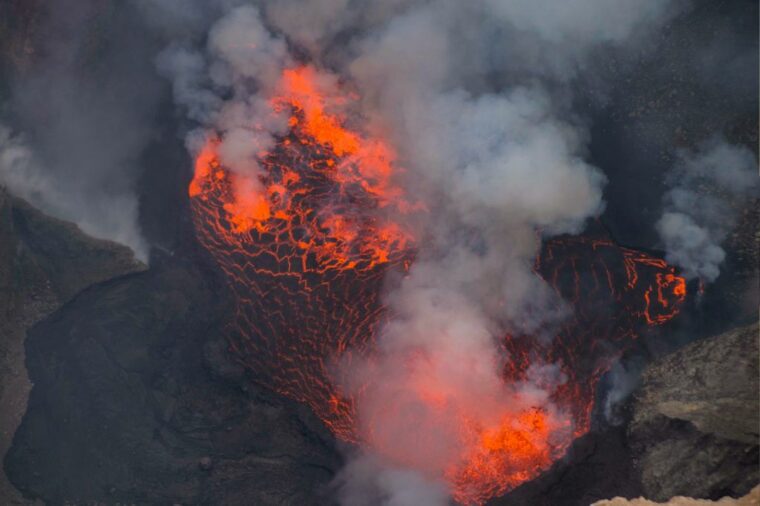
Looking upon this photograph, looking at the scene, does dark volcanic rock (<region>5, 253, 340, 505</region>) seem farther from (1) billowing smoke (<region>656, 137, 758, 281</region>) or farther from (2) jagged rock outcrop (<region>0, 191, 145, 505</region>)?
(1) billowing smoke (<region>656, 137, 758, 281</region>)

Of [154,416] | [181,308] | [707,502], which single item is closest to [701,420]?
[707,502]

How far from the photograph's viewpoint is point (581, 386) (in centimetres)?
730

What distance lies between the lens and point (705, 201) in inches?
277

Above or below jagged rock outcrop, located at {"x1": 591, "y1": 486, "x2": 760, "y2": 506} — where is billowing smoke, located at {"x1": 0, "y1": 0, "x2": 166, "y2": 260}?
above

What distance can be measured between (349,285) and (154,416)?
3.54 m

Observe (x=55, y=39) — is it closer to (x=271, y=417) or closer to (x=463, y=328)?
(x=271, y=417)

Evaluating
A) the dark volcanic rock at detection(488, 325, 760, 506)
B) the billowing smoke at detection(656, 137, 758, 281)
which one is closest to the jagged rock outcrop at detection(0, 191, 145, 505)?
the dark volcanic rock at detection(488, 325, 760, 506)

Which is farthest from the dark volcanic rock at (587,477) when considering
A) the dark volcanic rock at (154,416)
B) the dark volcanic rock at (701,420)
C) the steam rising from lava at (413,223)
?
the dark volcanic rock at (154,416)

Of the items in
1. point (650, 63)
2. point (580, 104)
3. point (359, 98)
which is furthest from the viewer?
point (359, 98)

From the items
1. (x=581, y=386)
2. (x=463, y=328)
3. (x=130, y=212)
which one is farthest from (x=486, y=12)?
(x=130, y=212)

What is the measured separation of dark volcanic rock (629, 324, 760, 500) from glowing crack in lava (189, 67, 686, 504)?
70 cm

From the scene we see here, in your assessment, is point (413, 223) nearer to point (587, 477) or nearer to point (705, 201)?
point (705, 201)

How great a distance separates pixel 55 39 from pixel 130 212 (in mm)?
3043

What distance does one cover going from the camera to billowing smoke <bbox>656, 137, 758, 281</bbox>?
6.82 m
